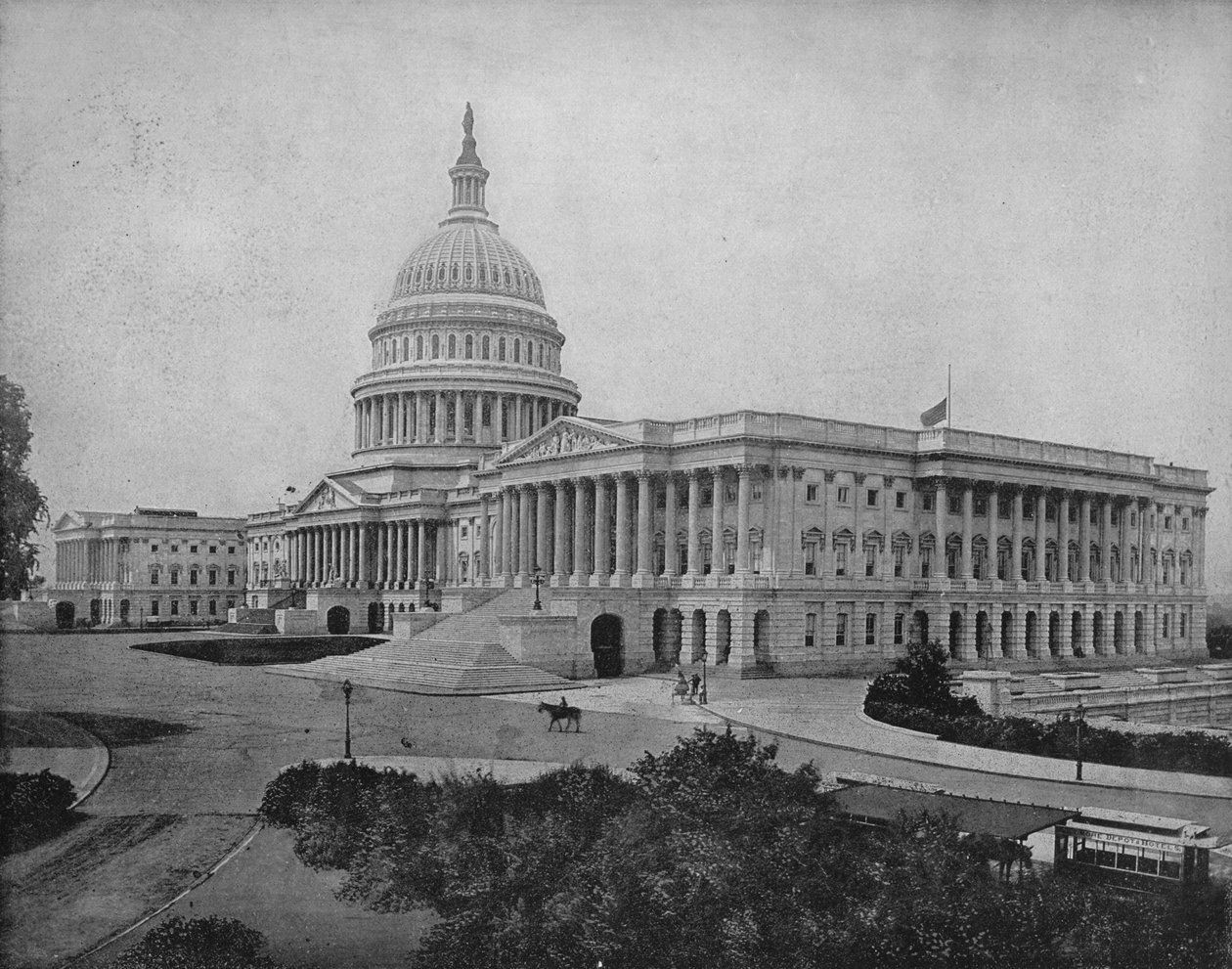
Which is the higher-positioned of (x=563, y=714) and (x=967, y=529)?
(x=967, y=529)

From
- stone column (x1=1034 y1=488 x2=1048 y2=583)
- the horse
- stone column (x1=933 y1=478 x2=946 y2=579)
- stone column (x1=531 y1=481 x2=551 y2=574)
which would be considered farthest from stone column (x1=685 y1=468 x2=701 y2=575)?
the horse

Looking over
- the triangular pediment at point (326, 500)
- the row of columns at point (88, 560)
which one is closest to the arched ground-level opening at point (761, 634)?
the triangular pediment at point (326, 500)

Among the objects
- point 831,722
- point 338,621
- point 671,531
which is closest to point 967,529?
point 671,531

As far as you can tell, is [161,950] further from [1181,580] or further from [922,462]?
[1181,580]

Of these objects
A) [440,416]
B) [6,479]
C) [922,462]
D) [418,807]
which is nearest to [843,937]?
[418,807]

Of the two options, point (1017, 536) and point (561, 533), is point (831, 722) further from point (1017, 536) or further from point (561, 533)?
point (1017, 536)

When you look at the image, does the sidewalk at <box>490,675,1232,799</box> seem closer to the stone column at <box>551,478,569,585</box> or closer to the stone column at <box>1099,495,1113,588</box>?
the stone column at <box>551,478,569,585</box>

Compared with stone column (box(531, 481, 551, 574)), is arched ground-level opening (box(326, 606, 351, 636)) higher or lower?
lower
